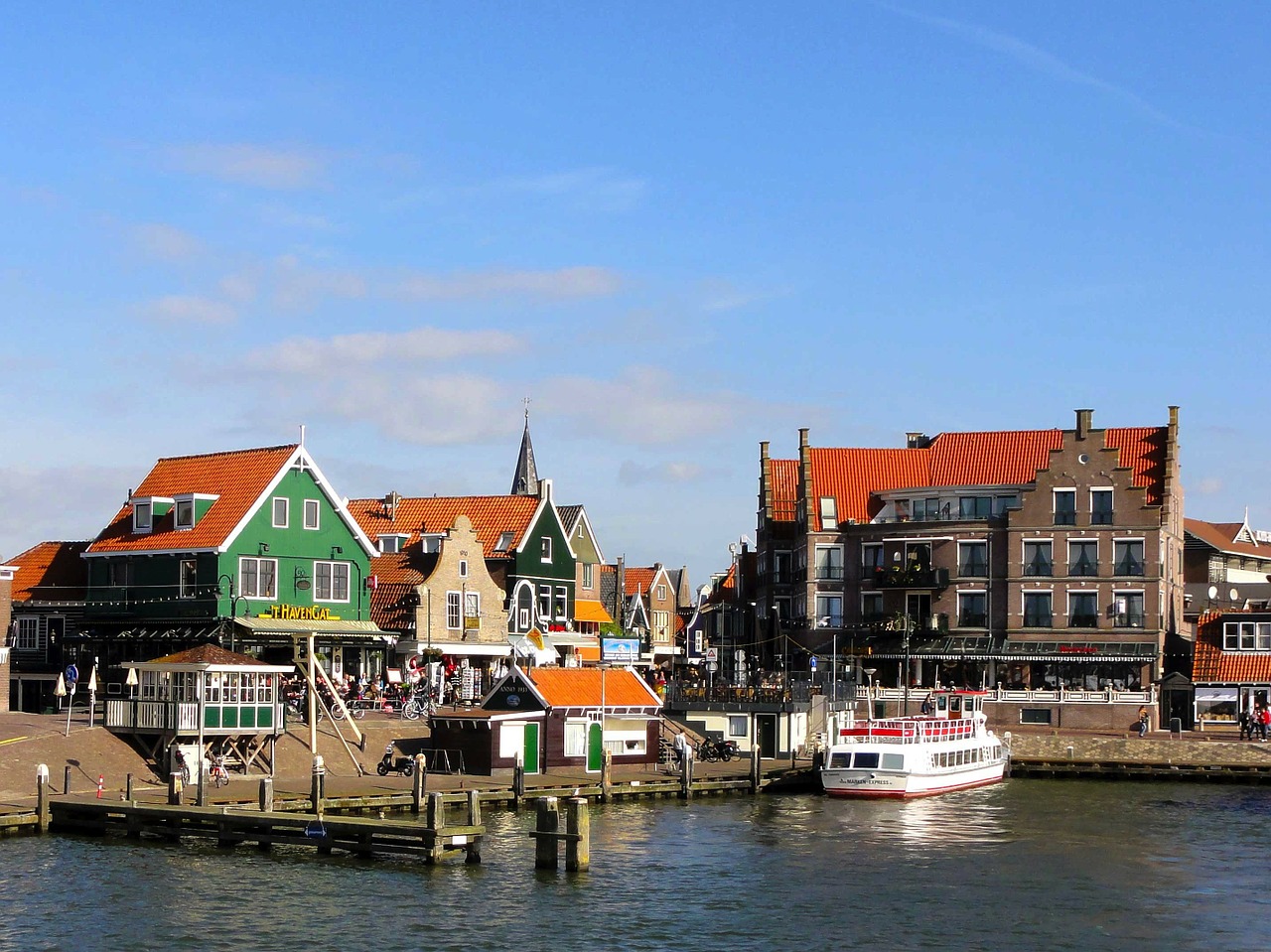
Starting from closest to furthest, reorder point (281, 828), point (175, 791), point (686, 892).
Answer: point (686, 892) < point (281, 828) < point (175, 791)

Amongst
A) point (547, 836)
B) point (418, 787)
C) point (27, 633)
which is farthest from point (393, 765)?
point (27, 633)

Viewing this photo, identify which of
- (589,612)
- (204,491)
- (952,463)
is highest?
(952,463)

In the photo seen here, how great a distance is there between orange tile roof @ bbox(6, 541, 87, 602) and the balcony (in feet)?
148

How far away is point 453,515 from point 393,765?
31.3 meters

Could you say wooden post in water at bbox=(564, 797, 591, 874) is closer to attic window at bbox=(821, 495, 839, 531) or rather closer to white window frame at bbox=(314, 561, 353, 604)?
white window frame at bbox=(314, 561, 353, 604)

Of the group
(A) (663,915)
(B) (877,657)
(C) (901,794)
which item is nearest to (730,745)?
(C) (901,794)

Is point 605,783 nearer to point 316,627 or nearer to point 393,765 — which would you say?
point 393,765

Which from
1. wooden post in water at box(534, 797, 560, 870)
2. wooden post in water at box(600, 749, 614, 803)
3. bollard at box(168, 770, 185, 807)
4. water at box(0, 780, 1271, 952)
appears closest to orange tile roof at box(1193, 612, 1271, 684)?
water at box(0, 780, 1271, 952)

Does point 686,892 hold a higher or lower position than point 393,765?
lower

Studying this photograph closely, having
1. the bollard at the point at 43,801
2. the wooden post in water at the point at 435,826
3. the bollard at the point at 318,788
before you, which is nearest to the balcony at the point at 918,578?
the bollard at the point at 318,788

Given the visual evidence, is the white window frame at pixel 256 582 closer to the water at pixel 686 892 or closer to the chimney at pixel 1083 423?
the water at pixel 686 892

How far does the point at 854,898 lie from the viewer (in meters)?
47.2

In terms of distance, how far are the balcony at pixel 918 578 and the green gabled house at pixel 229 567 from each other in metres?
33.3

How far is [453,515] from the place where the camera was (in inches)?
3868
